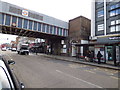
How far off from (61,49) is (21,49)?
12588 mm

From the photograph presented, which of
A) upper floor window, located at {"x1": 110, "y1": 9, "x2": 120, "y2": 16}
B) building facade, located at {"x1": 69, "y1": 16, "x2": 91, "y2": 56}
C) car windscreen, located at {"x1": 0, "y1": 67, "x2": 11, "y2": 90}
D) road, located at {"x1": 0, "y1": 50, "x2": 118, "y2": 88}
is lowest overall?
road, located at {"x1": 0, "y1": 50, "x2": 118, "y2": 88}

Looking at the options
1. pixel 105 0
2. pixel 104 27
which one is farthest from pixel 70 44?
pixel 105 0

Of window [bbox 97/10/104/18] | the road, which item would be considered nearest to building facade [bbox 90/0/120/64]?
window [bbox 97/10/104/18]

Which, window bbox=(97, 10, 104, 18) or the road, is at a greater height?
window bbox=(97, 10, 104, 18)

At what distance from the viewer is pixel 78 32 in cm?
2162

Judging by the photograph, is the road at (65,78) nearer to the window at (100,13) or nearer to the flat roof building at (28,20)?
the flat roof building at (28,20)

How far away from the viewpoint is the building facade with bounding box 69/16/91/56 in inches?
834

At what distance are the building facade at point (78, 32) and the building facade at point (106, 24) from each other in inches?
112

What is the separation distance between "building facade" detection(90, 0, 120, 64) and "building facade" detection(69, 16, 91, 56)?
284cm

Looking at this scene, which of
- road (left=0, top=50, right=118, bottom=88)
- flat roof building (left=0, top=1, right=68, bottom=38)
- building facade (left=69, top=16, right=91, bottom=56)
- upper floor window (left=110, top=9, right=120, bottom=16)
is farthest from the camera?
building facade (left=69, top=16, right=91, bottom=56)

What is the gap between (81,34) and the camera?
69.7 ft

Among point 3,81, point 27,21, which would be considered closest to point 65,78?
point 3,81

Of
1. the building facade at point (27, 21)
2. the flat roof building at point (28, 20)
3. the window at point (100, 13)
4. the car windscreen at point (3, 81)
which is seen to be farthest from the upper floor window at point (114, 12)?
the car windscreen at point (3, 81)

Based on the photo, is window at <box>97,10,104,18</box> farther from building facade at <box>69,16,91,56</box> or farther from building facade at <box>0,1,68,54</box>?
building facade at <box>0,1,68,54</box>
